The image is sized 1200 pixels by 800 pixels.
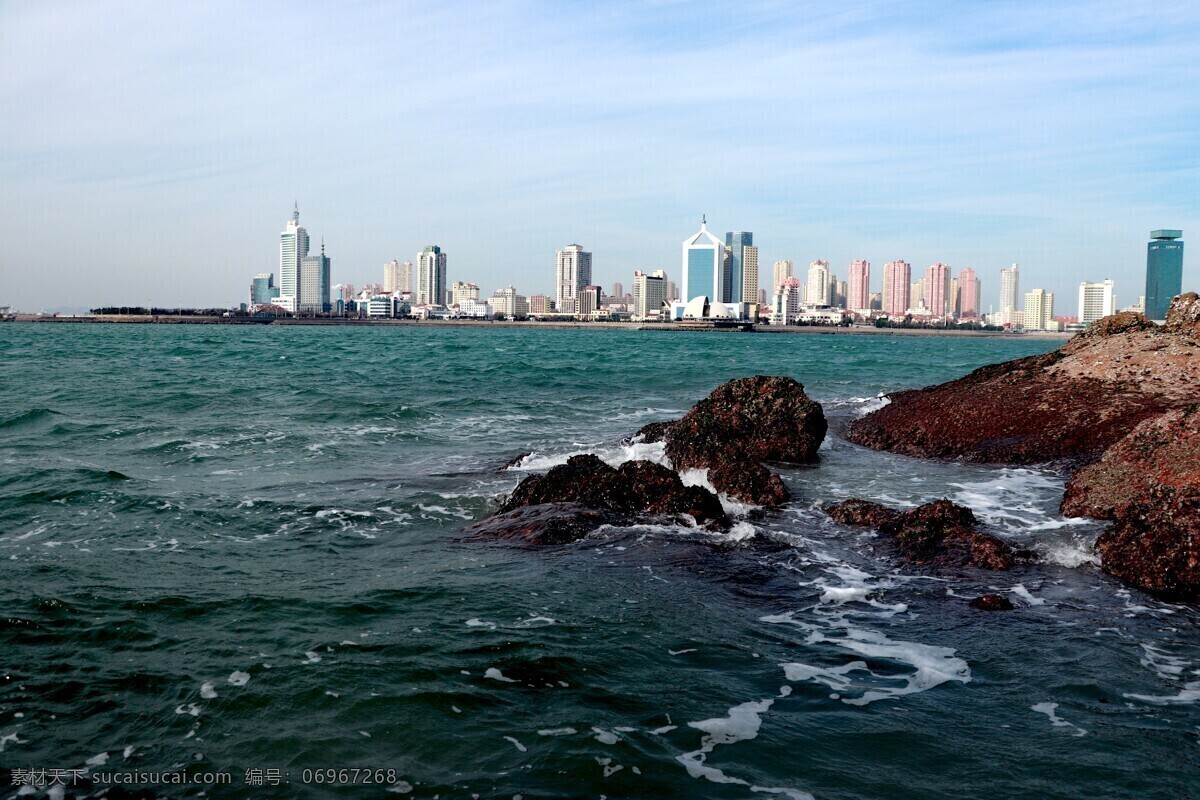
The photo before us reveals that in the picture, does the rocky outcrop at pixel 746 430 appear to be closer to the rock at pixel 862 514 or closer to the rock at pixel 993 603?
the rock at pixel 862 514

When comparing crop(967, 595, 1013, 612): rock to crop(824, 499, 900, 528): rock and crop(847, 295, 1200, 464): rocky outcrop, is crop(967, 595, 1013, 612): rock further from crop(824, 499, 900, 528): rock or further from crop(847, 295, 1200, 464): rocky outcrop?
crop(847, 295, 1200, 464): rocky outcrop

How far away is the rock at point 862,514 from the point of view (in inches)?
410

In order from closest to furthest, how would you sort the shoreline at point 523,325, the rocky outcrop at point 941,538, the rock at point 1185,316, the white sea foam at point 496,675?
the white sea foam at point 496,675
the rocky outcrop at point 941,538
the rock at point 1185,316
the shoreline at point 523,325

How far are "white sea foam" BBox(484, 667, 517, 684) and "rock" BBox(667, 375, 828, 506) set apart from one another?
21.4 ft

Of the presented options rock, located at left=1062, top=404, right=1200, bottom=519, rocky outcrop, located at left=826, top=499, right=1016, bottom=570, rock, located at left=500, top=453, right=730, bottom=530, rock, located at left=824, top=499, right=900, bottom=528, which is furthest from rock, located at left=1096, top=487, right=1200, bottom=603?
rock, located at left=500, top=453, right=730, bottom=530

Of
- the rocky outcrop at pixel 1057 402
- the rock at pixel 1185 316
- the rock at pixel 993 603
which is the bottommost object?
the rock at pixel 993 603

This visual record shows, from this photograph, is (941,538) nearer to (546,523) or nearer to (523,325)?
(546,523)

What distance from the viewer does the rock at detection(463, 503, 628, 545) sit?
9.90 meters

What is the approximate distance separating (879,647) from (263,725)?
451 cm

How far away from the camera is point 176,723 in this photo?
563cm

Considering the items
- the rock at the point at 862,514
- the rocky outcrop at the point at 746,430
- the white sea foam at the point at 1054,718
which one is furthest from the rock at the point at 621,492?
the white sea foam at the point at 1054,718

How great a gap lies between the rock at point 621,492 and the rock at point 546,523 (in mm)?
259

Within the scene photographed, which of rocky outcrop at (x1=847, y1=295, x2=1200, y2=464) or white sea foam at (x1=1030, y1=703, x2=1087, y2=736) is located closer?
white sea foam at (x1=1030, y1=703, x2=1087, y2=736)

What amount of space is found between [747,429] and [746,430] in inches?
2.8
